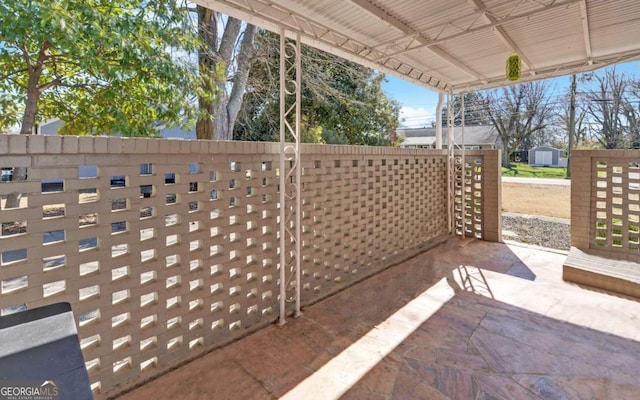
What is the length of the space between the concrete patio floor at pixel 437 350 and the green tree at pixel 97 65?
451cm

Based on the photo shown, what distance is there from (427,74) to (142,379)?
18.2 ft

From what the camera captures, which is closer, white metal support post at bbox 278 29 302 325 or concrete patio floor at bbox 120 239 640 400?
concrete patio floor at bbox 120 239 640 400

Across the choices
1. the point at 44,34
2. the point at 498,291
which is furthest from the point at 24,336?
the point at 44,34

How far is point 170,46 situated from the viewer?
18.9ft

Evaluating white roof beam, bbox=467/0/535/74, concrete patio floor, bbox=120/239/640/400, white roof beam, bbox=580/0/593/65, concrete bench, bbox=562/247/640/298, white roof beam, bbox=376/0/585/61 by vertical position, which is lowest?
concrete patio floor, bbox=120/239/640/400

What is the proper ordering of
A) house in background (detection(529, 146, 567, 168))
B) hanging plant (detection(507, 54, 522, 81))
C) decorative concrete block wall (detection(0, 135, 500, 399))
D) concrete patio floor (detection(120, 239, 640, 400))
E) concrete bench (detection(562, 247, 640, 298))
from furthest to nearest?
house in background (detection(529, 146, 567, 168)) → hanging plant (detection(507, 54, 522, 81)) → concrete bench (detection(562, 247, 640, 298)) → concrete patio floor (detection(120, 239, 640, 400)) → decorative concrete block wall (detection(0, 135, 500, 399))

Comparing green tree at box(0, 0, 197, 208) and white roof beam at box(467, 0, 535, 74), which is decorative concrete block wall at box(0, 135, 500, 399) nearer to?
white roof beam at box(467, 0, 535, 74)

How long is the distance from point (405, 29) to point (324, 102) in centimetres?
660

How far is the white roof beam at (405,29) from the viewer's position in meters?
3.11

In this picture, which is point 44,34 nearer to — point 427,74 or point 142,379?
point 142,379

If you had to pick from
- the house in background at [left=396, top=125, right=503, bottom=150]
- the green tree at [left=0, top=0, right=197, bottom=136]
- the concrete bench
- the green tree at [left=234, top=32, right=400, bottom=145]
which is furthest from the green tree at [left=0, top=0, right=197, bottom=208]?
the house in background at [left=396, top=125, right=503, bottom=150]

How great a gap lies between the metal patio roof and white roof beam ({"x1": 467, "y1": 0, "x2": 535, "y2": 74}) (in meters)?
0.01

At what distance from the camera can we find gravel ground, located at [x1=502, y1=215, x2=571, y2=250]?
244 inches

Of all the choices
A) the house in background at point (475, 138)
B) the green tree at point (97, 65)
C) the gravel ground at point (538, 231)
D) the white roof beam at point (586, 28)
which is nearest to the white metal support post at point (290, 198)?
the white roof beam at point (586, 28)
